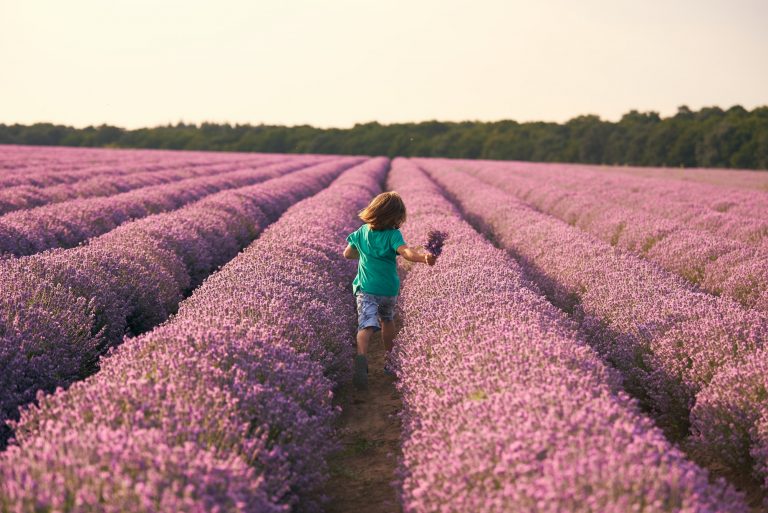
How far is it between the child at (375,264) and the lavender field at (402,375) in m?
0.26

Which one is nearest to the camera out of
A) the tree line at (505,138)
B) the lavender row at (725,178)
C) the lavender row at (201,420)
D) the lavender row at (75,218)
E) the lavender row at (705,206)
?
the lavender row at (201,420)

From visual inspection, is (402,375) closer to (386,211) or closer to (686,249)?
(386,211)

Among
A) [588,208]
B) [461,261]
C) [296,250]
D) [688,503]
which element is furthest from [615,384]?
[588,208]

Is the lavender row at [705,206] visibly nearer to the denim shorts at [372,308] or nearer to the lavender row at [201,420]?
the denim shorts at [372,308]

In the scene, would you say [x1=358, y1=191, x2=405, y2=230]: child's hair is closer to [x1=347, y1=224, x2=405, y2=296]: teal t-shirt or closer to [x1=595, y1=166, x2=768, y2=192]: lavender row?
[x1=347, y1=224, x2=405, y2=296]: teal t-shirt

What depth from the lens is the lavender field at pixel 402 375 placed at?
7.84 feet

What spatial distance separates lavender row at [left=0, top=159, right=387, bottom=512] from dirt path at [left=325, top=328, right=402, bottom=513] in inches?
13.7

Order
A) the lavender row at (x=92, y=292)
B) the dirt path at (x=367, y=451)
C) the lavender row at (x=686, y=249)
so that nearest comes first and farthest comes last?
the dirt path at (x=367, y=451) < the lavender row at (x=92, y=292) < the lavender row at (x=686, y=249)

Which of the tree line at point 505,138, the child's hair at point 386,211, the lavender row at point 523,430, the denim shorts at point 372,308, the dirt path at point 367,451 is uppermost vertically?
the tree line at point 505,138

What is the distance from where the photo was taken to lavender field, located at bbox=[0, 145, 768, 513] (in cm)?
239

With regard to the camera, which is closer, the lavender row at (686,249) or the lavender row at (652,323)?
the lavender row at (652,323)

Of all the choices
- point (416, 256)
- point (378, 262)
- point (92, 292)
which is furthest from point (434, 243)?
point (92, 292)

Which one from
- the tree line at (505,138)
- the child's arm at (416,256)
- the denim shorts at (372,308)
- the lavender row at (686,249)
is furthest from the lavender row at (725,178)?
the child's arm at (416,256)

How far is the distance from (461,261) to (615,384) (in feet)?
11.6
